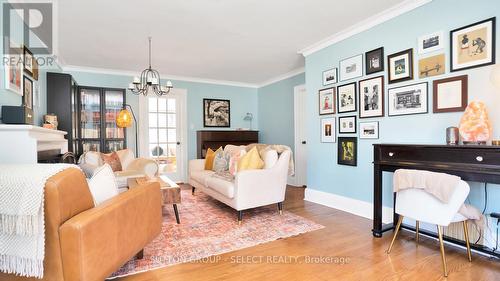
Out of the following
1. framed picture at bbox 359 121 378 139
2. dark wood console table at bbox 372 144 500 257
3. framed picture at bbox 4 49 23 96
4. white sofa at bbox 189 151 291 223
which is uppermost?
framed picture at bbox 4 49 23 96

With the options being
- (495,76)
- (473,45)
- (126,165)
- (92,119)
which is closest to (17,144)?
(126,165)

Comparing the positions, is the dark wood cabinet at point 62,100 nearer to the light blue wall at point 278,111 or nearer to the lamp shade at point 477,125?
the light blue wall at point 278,111

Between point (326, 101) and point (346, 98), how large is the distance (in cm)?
34

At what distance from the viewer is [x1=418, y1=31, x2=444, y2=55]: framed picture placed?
2.43m

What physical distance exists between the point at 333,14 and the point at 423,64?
1075 millimetres

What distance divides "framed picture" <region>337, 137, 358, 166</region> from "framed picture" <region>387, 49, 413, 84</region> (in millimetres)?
858

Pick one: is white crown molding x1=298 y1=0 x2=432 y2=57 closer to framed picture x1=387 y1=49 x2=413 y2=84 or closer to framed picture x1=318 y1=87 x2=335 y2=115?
framed picture x1=387 y1=49 x2=413 y2=84

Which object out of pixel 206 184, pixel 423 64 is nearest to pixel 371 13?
pixel 423 64

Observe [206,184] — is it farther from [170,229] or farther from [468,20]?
[468,20]

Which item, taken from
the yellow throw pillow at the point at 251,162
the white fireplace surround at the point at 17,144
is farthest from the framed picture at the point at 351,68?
the white fireplace surround at the point at 17,144

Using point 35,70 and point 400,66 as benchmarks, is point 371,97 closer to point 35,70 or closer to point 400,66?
point 400,66

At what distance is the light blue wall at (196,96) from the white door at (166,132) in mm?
139

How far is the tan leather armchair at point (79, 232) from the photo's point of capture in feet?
3.72

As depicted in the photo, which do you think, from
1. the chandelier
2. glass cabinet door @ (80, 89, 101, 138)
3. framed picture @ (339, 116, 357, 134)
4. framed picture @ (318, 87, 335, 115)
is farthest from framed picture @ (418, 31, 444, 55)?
glass cabinet door @ (80, 89, 101, 138)
